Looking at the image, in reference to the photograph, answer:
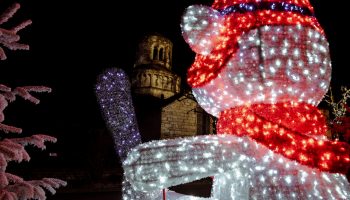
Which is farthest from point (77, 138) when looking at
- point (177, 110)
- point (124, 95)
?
point (124, 95)

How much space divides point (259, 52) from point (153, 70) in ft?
87.3

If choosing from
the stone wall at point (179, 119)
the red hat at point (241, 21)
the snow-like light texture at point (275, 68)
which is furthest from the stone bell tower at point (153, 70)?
the snow-like light texture at point (275, 68)

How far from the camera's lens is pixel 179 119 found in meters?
26.2

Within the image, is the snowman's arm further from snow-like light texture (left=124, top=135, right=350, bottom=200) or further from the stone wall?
the stone wall

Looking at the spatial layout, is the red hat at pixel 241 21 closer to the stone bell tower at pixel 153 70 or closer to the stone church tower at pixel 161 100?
the stone church tower at pixel 161 100

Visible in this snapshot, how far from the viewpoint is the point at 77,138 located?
19.6 metres

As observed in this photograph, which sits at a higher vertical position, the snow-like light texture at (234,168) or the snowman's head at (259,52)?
the snowman's head at (259,52)

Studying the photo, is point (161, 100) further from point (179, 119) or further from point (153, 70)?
point (153, 70)

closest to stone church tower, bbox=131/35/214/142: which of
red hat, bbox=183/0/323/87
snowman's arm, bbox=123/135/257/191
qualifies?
red hat, bbox=183/0/323/87

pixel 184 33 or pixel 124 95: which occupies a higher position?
pixel 184 33

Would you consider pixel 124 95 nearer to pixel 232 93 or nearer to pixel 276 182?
pixel 232 93

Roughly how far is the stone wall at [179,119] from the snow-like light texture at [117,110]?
22064 mm

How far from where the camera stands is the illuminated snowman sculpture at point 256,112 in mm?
2393

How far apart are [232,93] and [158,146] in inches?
32.4
